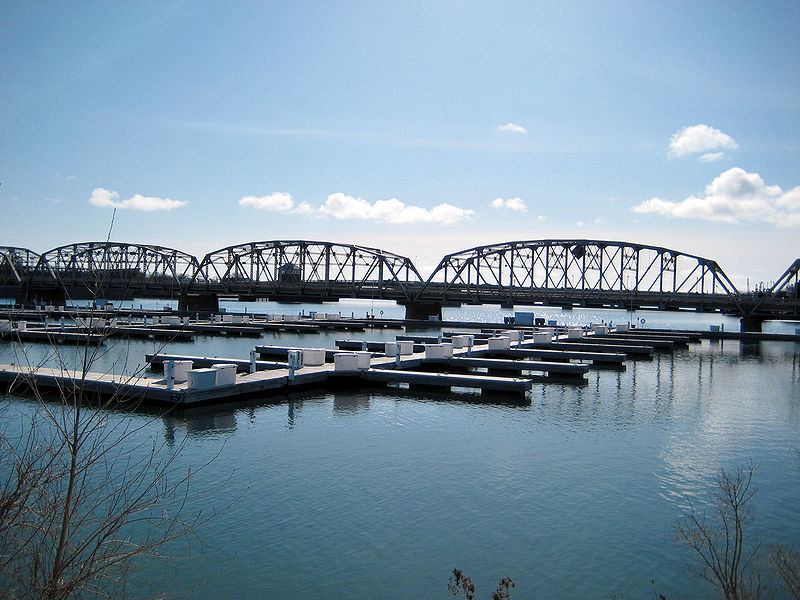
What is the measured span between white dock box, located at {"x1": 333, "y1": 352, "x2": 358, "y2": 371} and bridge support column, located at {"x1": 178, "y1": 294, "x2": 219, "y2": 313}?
92.5 m

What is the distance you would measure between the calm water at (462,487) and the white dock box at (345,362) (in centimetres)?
170

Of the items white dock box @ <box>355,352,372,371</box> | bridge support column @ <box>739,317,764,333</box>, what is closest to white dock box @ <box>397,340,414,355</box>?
white dock box @ <box>355,352,372,371</box>

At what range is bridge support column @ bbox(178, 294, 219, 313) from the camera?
382ft

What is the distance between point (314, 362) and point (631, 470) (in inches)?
693

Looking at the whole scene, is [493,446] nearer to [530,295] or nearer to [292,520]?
[292,520]

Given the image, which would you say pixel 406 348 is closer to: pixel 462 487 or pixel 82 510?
pixel 462 487

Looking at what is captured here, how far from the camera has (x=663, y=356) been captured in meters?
50.2

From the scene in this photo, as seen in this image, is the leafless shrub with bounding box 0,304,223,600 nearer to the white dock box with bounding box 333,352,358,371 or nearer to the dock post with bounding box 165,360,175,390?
the dock post with bounding box 165,360,175,390

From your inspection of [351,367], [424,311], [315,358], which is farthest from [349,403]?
[424,311]

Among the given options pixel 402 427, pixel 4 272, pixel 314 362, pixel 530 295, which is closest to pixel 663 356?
pixel 314 362

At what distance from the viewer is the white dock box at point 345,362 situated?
95.0 ft

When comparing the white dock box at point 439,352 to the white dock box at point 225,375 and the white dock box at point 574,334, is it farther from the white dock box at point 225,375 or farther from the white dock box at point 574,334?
the white dock box at point 574,334

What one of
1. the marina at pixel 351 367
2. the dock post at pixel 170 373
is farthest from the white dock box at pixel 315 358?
the dock post at pixel 170 373

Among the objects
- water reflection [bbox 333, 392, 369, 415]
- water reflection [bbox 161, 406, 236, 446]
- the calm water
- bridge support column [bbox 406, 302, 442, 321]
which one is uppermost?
bridge support column [bbox 406, 302, 442, 321]
